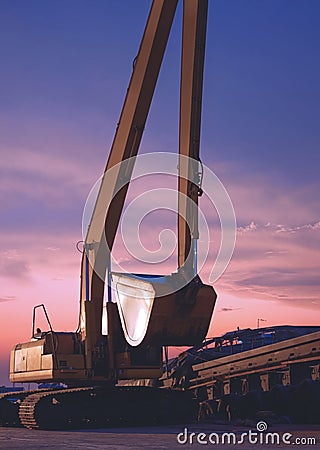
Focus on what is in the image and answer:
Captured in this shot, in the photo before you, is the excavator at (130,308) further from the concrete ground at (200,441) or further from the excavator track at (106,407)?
the concrete ground at (200,441)

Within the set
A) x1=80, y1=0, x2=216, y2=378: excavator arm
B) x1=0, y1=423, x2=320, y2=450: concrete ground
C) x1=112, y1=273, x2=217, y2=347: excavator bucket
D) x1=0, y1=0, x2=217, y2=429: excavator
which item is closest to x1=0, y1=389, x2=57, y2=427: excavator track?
x1=0, y1=0, x2=217, y2=429: excavator

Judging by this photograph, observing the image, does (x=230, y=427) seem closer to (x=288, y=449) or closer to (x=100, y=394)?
(x=100, y=394)

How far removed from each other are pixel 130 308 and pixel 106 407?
3.33 meters

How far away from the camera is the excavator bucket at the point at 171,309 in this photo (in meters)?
16.4

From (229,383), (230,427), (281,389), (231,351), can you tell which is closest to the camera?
(230,427)

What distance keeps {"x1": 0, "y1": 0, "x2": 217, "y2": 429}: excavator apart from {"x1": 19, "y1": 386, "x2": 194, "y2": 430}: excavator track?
0.03m

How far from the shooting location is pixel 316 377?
60.7 ft

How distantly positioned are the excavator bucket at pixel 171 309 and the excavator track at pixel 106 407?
287cm

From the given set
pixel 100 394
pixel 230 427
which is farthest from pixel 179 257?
pixel 100 394

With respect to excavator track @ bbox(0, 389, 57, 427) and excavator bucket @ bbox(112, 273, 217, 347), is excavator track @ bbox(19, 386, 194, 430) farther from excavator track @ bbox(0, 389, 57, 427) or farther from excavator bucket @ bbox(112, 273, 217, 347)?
excavator bucket @ bbox(112, 273, 217, 347)

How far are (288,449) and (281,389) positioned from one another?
7013mm

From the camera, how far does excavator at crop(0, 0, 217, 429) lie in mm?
16078

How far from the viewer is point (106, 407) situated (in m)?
19.7

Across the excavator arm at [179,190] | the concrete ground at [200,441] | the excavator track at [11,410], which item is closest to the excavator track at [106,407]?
the excavator arm at [179,190]
